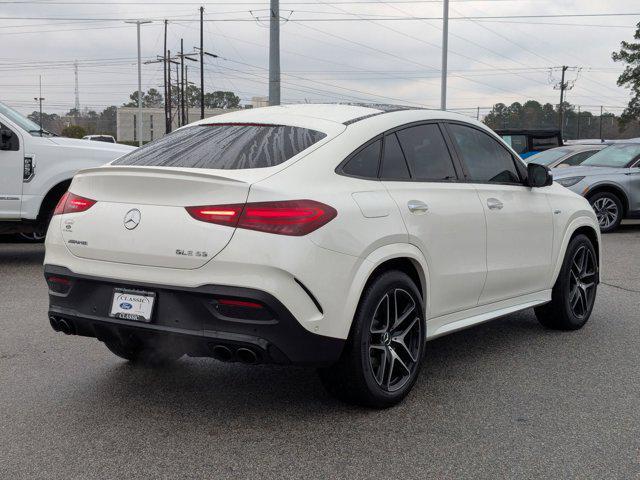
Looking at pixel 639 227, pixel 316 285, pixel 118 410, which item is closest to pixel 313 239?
pixel 316 285

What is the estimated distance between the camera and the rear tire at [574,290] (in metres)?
6.24

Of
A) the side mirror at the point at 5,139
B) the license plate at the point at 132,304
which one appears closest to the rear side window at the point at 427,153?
the license plate at the point at 132,304

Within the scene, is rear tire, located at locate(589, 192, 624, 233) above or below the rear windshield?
below

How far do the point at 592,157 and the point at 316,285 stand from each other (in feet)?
41.9

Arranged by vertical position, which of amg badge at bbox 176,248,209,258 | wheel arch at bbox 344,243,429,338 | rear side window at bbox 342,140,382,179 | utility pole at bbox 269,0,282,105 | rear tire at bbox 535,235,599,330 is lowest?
rear tire at bbox 535,235,599,330

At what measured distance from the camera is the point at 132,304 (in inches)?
156

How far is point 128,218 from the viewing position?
13.1 ft

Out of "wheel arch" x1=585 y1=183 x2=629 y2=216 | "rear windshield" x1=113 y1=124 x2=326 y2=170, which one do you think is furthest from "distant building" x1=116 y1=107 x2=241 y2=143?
"rear windshield" x1=113 y1=124 x2=326 y2=170

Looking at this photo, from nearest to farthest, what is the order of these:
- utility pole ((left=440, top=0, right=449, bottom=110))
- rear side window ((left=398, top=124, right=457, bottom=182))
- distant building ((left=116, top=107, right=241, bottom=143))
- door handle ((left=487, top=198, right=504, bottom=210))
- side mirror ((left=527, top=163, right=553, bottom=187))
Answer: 1. rear side window ((left=398, top=124, right=457, bottom=182))
2. door handle ((left=487, top=198, right=504, bottom=210))
3. side mirror ((left=527, top=163, right=553, bottom=187))
4. utility pole ((left=440, top=0, right=449, bottom=110))
5. distant building ((left=116, top=107, right=241, bottom=143))

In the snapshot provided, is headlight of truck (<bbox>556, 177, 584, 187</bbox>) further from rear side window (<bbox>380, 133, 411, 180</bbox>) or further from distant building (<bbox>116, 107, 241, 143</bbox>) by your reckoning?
distant building (<bbox>116, 107, 241, 143</bbox>)

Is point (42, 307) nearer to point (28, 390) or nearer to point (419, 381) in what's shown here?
point (28, 390)

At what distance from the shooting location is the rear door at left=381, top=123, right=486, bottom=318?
4.53 metres

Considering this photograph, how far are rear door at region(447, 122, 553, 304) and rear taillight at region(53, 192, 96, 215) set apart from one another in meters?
2.39

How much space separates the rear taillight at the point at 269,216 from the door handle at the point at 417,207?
81 cm
